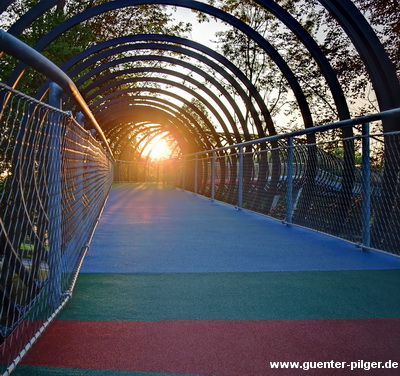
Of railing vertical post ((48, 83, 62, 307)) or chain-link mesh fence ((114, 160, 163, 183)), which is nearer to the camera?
railing vertical post ((48, 83, 62, 307))

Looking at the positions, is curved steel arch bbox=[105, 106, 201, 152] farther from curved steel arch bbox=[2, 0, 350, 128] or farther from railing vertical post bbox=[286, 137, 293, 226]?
railing vertical post bbox=[286, 137, 293, 226]

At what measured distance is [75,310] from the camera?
108 inches

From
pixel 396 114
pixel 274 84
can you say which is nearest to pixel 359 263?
pixel 396 114

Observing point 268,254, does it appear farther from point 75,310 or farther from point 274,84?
point 274,84

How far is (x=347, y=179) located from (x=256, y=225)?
5.15 ft

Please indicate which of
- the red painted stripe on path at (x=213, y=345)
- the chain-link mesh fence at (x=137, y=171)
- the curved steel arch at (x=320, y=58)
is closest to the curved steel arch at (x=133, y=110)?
the chain-link mesh fence at (x=137, y=171)

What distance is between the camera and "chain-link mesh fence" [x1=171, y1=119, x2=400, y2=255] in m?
4.86

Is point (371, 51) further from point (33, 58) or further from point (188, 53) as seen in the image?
point (188, 53)

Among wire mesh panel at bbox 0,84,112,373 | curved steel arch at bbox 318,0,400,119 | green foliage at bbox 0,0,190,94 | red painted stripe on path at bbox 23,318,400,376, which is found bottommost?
red painted stripe on path at bbox 23,318,400,376

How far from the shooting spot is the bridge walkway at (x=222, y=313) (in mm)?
2090

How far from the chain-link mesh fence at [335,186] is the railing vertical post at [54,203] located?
2740 mm

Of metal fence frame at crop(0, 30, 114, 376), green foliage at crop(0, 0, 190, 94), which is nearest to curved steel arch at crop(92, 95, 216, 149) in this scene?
green foliage at crop(0, 0, 190, 94)

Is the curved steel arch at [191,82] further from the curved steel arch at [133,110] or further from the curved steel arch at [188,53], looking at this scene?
the curved steel arch at [133,110]

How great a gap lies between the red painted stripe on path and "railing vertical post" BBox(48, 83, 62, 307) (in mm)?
244
